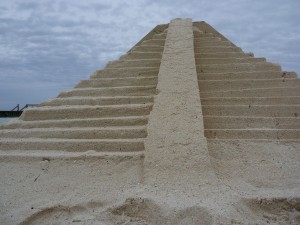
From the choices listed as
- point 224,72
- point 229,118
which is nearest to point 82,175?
point 229,118

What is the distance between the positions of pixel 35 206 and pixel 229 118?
2.58 metres

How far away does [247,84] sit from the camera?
501 cm

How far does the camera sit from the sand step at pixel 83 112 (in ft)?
15.0

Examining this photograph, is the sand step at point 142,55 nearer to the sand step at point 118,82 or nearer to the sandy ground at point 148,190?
the sand step at point 118,82

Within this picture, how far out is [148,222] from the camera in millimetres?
2721

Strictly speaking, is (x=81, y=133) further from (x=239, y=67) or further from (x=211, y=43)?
(x=211, y=43)

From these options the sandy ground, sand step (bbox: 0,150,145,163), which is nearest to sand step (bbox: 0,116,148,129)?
sand step (bbox: 0,150,145,163)

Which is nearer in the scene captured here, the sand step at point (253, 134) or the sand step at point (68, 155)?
the sand step at point (68, 155)

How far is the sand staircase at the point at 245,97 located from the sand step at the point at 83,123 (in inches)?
35.9

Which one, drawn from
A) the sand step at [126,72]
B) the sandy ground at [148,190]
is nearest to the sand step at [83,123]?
the sandy ground at [148,190]

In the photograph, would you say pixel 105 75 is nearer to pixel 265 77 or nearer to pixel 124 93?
pixel 124 93

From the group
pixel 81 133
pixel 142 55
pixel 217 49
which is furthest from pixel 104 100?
pixel 217 49

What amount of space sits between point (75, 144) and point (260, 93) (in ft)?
8.75

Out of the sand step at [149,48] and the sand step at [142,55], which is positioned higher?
the sand step at [149,48]
